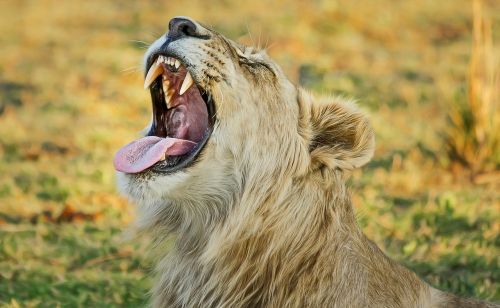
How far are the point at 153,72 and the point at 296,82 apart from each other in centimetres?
370

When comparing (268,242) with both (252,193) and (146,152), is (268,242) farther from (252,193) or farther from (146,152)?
(146,152)

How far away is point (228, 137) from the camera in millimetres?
3709

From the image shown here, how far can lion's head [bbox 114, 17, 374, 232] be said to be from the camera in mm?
3717

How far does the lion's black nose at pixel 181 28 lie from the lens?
372 cm

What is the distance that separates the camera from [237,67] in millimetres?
3836

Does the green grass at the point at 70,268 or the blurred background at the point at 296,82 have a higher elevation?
the blurred background at the point at 296,82

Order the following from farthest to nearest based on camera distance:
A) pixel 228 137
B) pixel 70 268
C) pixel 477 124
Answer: pixel 477 124 → pixel 70 268 → pixel 228 137

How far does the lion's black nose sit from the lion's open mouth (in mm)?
101

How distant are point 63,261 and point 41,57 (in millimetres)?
5165

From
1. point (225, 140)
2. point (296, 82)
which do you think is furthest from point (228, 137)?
point (296, 82)

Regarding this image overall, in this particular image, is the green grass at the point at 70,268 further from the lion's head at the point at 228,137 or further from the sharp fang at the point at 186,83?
the sharp fang at the point at 186,83

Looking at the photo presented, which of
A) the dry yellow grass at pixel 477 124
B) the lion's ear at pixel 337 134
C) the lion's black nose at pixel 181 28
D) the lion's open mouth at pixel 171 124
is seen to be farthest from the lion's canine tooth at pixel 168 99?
the dry yellow grass at pixel 477 124

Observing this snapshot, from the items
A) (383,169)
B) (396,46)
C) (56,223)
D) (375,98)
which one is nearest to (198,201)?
(56,223)

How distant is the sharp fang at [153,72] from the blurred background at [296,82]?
0.42 metres
